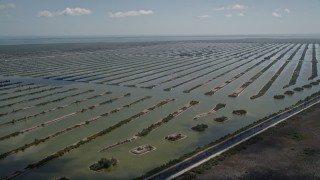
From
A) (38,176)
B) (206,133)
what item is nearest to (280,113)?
(206,133)

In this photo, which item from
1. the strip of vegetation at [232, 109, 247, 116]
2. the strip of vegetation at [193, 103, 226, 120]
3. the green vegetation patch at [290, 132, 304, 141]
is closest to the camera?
the green vegetation patch at [290, 132, 304, 141]

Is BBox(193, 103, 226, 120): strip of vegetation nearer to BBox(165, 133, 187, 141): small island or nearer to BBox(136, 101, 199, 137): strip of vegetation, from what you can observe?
BBox(136, 101, 199, 137): strip of vegetation

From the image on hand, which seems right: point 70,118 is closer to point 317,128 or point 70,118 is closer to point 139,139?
point 139,139

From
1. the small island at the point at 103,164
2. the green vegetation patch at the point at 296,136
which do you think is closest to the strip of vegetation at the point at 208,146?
the small island at the point at 103,164

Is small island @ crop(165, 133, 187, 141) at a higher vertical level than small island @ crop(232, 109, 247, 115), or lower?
lower

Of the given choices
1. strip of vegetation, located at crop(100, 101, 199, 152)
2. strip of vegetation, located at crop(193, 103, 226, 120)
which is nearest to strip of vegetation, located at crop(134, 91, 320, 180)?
strip of vegetation, located at crop(193, 103, 226, 120)

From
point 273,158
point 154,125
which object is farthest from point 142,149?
point 273,158

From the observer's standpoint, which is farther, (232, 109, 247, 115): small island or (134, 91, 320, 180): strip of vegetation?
(232, 109, 247, 115): small island
